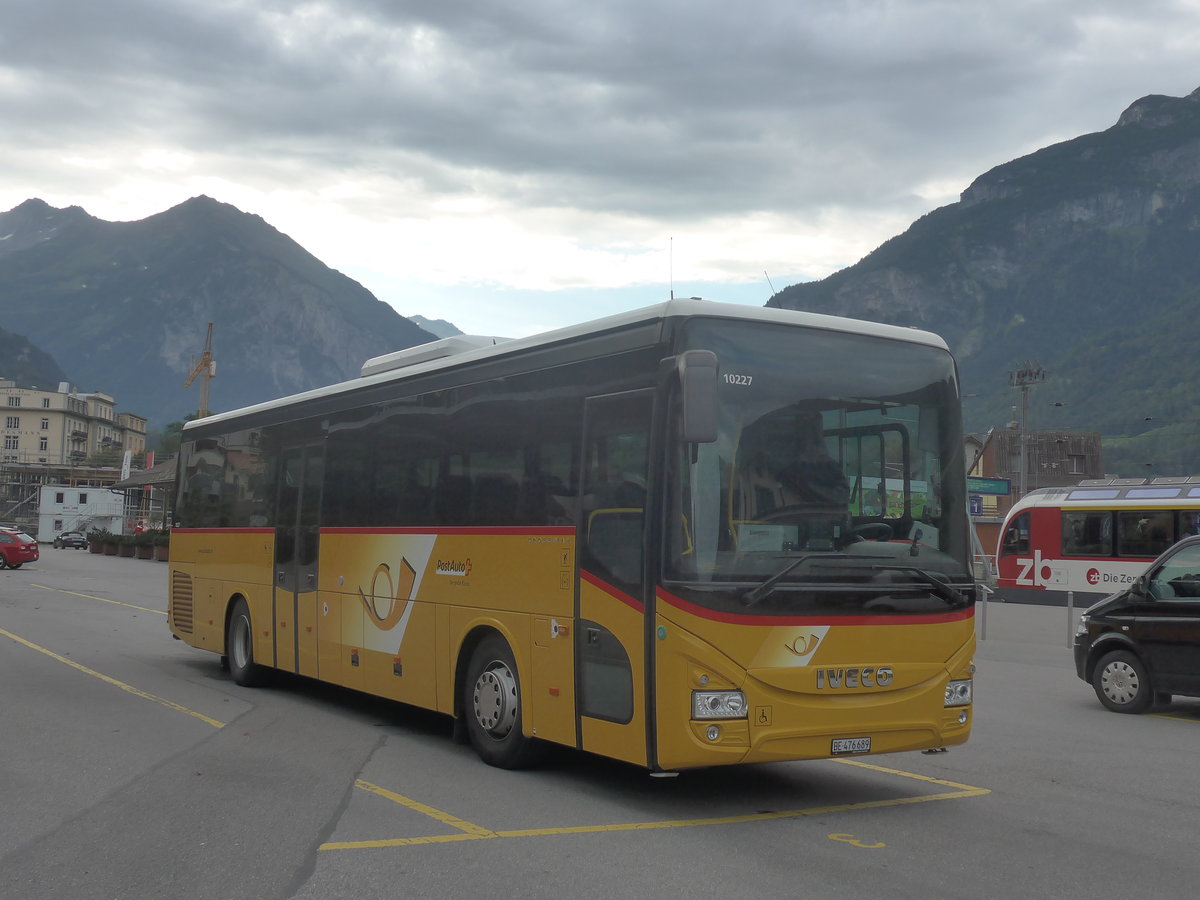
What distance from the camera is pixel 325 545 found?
471 inches

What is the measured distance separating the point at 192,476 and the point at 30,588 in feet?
67.3

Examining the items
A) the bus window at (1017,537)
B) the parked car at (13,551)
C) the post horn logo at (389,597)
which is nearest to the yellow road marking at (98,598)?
the parked car at (13,551)

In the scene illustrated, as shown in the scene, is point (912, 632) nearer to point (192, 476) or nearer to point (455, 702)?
point (455, 702)

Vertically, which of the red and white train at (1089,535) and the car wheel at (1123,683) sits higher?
the red and white train at (1089,535)

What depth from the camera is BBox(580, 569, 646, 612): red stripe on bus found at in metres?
7.56

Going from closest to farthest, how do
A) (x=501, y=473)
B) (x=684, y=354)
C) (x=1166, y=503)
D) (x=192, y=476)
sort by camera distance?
(x=684, y=354)
(x=501, y=473)
(x=192, y=476)
(x=1166, y=503)

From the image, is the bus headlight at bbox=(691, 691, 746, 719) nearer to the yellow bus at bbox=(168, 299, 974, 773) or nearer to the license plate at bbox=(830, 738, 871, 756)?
the yellow bus at bbox=(168, 299, 974, 773)

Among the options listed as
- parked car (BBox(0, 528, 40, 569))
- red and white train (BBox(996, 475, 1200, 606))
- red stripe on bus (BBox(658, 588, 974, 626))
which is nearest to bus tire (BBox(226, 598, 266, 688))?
red stripe on bus (BBox(658, 588, 974, 626))

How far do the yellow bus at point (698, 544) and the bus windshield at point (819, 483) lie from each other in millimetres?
13

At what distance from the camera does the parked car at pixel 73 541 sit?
285 feet

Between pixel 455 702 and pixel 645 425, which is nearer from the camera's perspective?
pixel 645 425

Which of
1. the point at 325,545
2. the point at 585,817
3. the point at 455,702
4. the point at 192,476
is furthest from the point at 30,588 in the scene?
the point at 585,817

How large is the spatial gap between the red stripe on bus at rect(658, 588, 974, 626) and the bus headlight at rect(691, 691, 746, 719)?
16.0 inches

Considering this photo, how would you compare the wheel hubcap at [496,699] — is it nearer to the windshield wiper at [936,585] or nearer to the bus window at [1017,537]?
the windshield wiper at [936,585]
